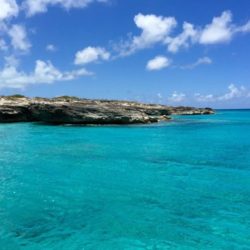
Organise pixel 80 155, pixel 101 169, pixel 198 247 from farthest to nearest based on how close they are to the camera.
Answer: pixel 80 155, pixel 101 169, pixel 198 247

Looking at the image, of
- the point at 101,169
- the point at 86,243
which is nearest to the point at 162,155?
the point at 101,169

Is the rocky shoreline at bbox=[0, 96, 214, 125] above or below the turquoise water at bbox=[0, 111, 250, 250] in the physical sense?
above

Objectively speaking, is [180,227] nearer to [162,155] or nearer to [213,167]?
[213,167]

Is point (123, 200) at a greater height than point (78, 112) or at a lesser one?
lesser

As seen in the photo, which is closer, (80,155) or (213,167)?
(213,167)

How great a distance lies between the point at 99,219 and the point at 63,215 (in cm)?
148

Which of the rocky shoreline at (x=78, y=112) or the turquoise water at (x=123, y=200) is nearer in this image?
the turquoise water at (x=123, y=200)

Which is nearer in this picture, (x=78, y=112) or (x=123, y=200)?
(x=123, y=200)

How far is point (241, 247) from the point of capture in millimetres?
11094

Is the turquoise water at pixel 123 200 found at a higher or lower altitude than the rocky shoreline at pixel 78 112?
lower

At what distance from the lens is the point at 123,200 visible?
52.3 ft

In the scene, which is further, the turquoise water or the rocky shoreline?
the rocky shoreline

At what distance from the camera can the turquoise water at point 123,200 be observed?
11.7m

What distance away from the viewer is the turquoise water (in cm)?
1167
